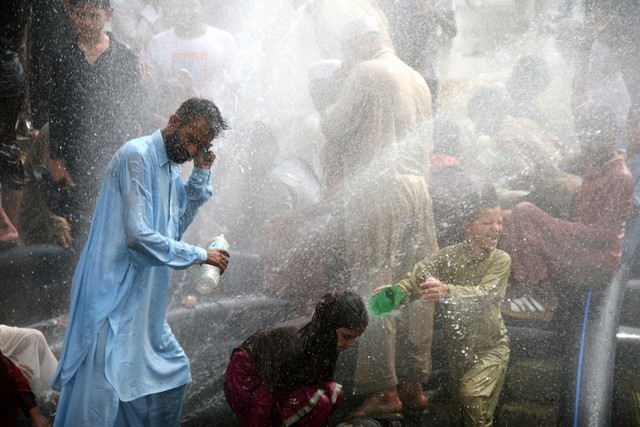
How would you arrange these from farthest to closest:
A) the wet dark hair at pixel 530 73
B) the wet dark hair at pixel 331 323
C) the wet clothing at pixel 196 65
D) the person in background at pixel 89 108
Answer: the wet clothing at pixel 196 65 → the person in background at pixel 89 108 → the wet dark hair at pixel 530 73 → the wet dark hair at pixel 331 323

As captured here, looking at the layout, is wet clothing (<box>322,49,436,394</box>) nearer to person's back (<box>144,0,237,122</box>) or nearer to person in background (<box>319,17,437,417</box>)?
person in background (<box>319,17,437,417</box>)

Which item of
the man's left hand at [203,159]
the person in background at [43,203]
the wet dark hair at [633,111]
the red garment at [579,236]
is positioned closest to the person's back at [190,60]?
the person in background at [43,203]

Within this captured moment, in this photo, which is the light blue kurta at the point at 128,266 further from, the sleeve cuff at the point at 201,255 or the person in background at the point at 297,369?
the person in background at the point at 297,369

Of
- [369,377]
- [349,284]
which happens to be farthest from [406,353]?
[349,284]

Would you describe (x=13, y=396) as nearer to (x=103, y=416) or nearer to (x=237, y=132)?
(x=103, y=416)

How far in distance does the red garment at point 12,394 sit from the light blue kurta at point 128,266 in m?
0.37

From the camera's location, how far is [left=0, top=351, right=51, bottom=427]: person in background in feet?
11.5

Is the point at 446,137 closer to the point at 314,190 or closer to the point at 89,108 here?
the point at 314,190

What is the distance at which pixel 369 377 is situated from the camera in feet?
14.1

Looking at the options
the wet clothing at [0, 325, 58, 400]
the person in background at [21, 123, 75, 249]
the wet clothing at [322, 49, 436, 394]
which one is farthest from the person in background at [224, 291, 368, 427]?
the person in background at [21, 123, 75, 249]

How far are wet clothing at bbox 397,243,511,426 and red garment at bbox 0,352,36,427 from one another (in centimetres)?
207

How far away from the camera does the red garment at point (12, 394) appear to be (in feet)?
11.5

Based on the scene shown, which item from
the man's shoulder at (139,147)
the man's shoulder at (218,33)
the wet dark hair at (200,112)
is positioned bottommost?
the man's shoulder at (139,147)

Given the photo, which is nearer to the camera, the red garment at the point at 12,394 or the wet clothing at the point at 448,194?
the red garment at the point at 12,394
